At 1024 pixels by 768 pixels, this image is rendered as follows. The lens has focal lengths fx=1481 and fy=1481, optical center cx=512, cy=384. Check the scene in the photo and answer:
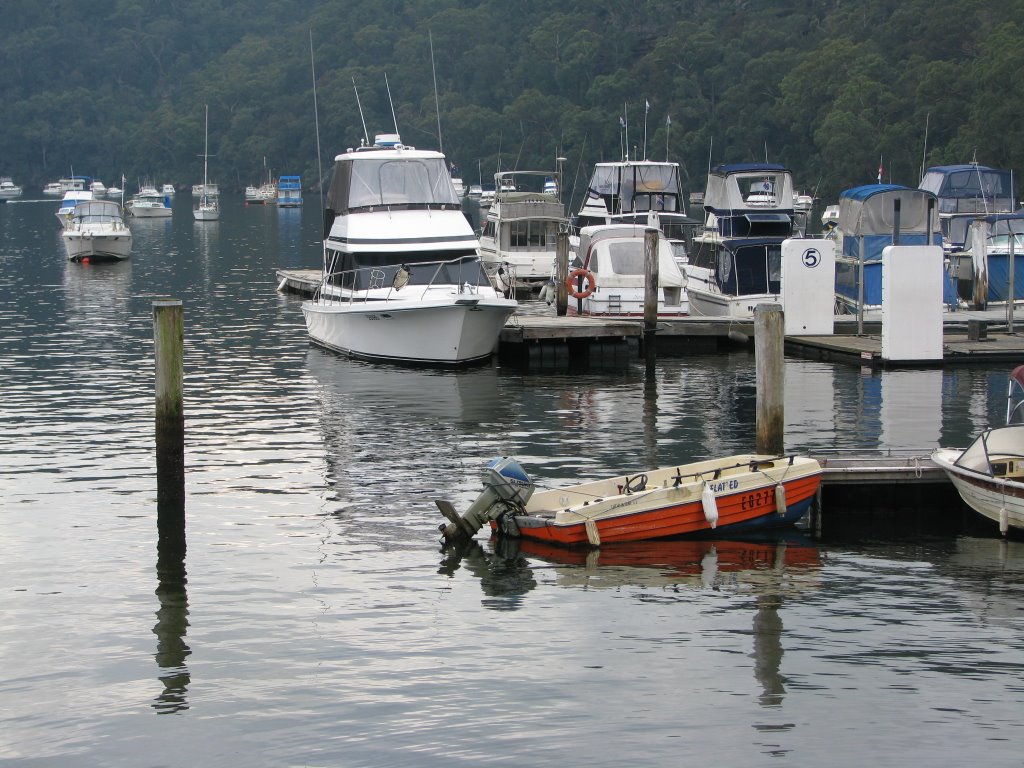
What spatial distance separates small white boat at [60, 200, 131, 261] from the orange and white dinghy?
5320 centimetres

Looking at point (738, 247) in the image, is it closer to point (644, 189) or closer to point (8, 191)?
point (644, 189)

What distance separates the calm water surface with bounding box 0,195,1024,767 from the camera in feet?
40.8

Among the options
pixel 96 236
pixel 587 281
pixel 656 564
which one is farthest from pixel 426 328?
pixel 96 236

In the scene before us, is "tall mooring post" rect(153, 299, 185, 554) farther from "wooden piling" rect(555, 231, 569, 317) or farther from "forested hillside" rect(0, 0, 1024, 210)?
"forested hillside" rect(0, 0, 1024, 210)

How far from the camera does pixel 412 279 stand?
31.7 m

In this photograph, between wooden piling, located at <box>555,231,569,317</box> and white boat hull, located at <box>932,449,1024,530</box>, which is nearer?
white boat hull, located at <box>932,449,1024,530</box>

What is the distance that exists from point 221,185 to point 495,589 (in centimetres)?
18355

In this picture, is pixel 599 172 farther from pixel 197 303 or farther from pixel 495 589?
pixel 495 589

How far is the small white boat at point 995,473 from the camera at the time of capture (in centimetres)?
1734

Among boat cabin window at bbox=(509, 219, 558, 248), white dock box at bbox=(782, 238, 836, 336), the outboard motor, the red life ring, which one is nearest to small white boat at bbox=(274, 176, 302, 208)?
boat cabin window at bbox=(509, 219, 558, 248)

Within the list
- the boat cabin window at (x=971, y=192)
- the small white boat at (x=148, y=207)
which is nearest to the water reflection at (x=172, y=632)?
the boat cabin window at (x=971, y=192)

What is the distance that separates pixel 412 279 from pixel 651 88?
10946cm

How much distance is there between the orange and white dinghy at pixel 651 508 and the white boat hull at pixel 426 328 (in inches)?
500

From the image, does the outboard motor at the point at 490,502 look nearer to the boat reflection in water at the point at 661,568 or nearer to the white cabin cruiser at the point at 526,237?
the boat reflection in water at the point at 661,568
